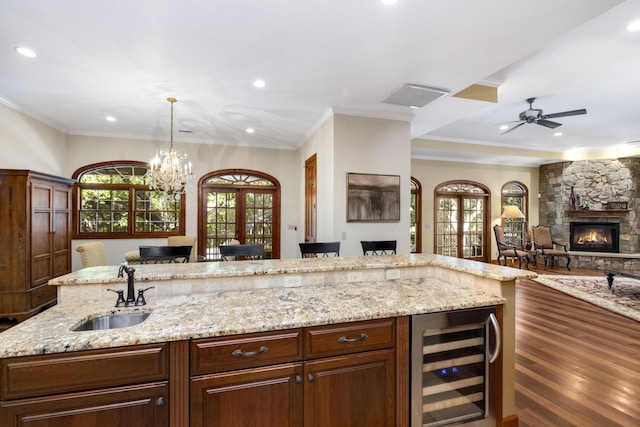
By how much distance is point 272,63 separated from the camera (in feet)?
10.0

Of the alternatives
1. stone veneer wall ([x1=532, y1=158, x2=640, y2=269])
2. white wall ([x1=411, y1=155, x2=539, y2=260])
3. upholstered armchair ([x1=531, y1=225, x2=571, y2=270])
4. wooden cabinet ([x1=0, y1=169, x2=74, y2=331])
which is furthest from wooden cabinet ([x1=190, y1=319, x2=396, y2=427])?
stone veneer wall ([x1=532, y1=158, x2=640, y2=269])

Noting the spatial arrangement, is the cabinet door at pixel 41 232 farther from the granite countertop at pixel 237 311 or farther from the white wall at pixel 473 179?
the white wall at pixel 473 179

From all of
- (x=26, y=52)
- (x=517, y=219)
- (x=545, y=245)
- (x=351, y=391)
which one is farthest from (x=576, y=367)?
(x=517, y=219)

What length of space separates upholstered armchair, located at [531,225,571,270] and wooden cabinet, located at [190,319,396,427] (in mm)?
8137

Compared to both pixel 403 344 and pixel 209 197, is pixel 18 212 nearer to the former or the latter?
pixel 209 197

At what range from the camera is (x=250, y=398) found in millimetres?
1426

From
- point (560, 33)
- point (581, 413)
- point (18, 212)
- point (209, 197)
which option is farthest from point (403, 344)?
point (209, 197)

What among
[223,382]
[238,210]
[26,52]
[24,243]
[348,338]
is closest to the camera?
[223,382]

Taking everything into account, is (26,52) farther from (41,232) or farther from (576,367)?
(576,367)

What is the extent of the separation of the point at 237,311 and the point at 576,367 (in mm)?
3115

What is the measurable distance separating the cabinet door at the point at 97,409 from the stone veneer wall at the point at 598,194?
9.59m

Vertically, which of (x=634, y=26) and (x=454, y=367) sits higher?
(x=634, y=26)

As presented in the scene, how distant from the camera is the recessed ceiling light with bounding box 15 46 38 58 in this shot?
9.27 ft

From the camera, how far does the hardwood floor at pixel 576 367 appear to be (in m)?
2.13
